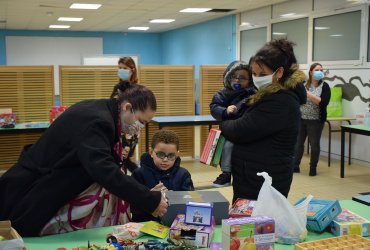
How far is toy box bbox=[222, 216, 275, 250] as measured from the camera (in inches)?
58.4

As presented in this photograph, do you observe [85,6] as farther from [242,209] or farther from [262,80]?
[242,209]

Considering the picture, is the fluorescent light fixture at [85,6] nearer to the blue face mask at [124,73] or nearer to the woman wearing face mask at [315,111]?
the blue face mask at [124,73]

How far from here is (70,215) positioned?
6.04 feet

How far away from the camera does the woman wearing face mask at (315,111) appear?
6.09 m

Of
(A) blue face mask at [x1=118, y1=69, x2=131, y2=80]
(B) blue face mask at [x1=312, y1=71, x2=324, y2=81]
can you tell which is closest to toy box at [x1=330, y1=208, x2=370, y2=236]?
(A) blue face mask at [x1=118, y1=69, x2=131, y2=80]

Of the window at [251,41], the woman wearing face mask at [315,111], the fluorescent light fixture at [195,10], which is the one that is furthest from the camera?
the fluorescent light fixture at [195,10]

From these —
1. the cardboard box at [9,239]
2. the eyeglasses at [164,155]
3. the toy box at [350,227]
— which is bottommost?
the toy box at [350,227]

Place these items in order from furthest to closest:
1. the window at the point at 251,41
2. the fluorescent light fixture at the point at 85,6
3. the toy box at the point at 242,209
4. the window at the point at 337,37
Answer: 1. the window at the point at 251,41
2. the fluorescent light fixture at the point at 85,6
3. the window at the point at 337,37
4. the toy box at the point at 242,209

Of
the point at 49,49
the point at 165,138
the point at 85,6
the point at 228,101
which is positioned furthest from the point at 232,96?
the point at 49,49

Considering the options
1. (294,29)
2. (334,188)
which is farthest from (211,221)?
(294,29)

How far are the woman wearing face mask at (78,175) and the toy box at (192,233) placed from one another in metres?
0.10

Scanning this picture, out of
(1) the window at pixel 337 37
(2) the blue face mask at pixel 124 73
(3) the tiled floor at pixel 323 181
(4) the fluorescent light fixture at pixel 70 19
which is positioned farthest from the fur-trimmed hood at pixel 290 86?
(4) the fluorescent light fixture at pixel 70 19

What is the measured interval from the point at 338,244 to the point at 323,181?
440 centimetres

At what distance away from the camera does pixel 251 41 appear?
1058 cm
